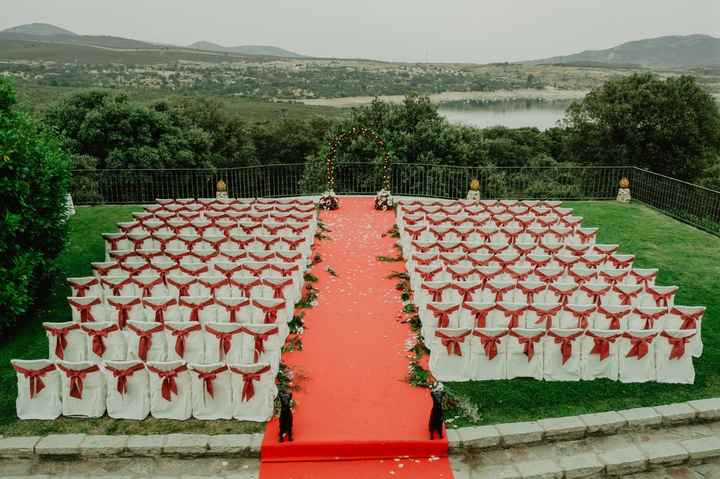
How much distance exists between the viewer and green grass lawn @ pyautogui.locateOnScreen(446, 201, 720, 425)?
8.59m

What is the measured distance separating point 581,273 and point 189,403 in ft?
24.5

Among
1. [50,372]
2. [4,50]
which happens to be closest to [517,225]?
[50,372]

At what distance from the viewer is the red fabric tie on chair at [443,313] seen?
10023mm

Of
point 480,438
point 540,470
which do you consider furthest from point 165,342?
point 540,470

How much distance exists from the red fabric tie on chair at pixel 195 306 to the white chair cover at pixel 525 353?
490 centimetres

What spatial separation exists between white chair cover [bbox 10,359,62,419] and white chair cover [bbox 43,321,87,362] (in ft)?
3.22

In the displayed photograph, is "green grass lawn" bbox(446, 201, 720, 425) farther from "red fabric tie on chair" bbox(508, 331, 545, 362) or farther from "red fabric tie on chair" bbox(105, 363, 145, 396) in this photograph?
"red fabric tie on chair" bbox(105, 363, 145, 396)

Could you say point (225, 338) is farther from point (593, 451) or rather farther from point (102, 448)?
point (593, 451)

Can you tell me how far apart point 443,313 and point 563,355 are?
6.43 feet

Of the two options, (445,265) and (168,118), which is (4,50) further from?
(445,265)

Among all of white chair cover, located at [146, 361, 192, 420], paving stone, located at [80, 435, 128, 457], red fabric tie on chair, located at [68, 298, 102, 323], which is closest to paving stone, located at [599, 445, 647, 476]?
white chair cover, located at [146, 361, 192, 420]

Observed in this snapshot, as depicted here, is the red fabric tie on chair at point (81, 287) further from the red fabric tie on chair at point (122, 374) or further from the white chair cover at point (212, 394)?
the white chair cover at point (212, 394)

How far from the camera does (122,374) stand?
8.21 m

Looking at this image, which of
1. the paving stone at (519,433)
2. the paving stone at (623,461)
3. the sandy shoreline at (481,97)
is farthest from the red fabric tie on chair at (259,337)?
the sandy shoreline at (481,97)
